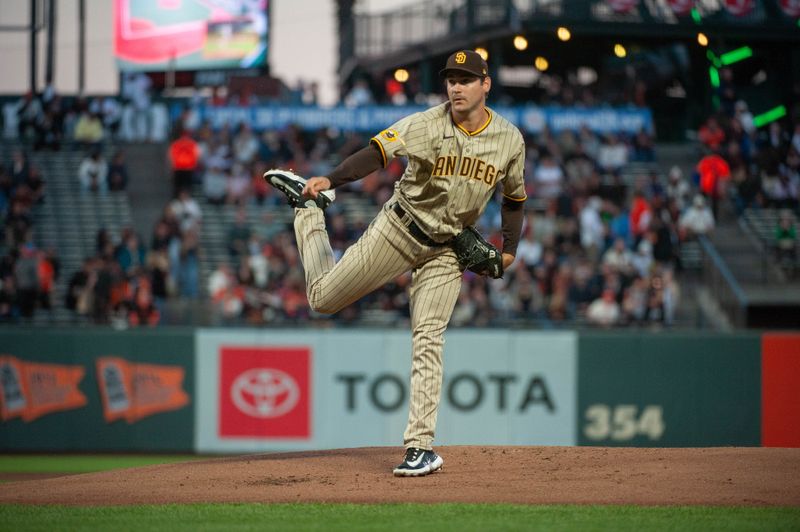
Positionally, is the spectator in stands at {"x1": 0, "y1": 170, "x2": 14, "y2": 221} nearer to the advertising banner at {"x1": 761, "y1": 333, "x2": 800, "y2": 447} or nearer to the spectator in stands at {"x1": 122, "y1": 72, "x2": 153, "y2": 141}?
the spectator in stands at {"x1": 122, "y1": 72, "x2": 153, "y2": 141}

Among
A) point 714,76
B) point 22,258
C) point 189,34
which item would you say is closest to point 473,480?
point 22,258

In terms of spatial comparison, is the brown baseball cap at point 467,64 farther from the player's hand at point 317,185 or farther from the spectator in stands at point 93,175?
the spectator in stands at point 93,175

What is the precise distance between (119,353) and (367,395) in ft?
10.2

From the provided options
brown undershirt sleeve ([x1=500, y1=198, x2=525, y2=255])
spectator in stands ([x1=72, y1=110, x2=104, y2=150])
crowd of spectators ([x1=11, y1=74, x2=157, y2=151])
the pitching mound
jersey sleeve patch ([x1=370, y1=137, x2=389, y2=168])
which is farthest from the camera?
spectator in stands ([x1=72, y1=110, x2=104, y2=150])

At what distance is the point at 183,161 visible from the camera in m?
20.2

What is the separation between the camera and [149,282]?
1688cm

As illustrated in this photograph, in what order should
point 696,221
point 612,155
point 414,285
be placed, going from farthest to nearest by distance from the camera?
point 612,155, point 696,221, point 414,285

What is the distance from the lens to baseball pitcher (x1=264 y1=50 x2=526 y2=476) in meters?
6.74

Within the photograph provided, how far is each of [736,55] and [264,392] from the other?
15517 millimetres

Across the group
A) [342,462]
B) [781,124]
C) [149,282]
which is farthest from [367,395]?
[781,124]

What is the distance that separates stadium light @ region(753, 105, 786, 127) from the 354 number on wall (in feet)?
39.2

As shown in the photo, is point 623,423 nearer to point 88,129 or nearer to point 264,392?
point 264,392

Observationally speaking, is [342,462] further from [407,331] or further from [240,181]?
[240,181]

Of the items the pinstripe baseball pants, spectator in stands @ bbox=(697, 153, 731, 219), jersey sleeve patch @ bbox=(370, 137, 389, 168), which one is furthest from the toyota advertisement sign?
spectator in stands @ bbox=(697, 153, 731, 219)
